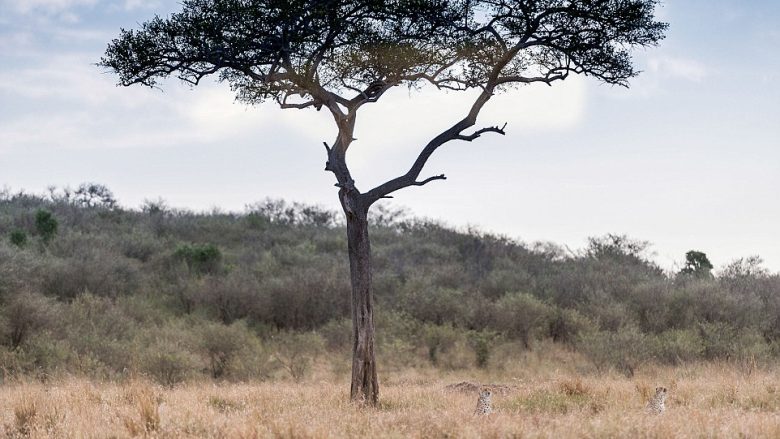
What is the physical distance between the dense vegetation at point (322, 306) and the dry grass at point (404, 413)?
20.6 ft

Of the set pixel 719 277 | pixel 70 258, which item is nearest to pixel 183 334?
pixel 70 258

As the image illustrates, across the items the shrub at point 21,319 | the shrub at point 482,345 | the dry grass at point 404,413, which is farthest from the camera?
the shrub at point 482,345

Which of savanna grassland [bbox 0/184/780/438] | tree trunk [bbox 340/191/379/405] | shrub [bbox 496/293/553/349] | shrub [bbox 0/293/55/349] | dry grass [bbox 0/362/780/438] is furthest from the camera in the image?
shrub [bbox 496/293/553/349]

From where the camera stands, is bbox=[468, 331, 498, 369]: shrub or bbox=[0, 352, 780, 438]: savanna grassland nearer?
bbox=[0, 352, 780, 438]: savanna grassland

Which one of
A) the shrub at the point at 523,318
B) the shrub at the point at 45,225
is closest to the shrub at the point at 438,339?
the shrub at the point at 523,318

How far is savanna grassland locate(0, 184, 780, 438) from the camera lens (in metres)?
9.57

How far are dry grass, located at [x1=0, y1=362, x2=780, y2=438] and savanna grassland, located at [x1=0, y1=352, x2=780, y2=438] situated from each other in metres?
0.02

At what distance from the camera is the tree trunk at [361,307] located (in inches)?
473

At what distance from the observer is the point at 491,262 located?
3306 centimetres

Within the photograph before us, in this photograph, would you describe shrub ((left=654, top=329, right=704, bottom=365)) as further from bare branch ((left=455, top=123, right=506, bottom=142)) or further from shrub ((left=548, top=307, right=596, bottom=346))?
bare branch ((left=455, top=123, right=506, bottom=142))

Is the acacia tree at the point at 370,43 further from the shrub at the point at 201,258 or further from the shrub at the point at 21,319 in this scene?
the shrub at the point at 201,258

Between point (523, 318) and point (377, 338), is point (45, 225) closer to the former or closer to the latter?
point (377, 338)

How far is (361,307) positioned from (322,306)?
517 inches

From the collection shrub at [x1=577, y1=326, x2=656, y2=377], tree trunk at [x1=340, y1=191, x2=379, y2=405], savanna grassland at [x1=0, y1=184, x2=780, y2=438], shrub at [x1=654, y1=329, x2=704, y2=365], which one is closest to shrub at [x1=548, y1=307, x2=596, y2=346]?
savanna grassland at [x1=0, y1=184, x2=780, y2=438]
